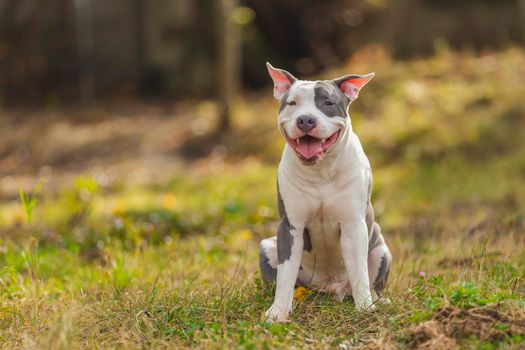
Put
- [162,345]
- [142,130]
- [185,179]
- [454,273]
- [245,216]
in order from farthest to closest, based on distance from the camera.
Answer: [142,130], [185,179], [245,216], [454,273], [162,345]

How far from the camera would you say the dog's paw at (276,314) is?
14.1 ft

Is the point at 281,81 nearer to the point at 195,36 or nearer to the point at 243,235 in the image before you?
the point at 243,235

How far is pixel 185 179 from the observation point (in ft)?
33.3

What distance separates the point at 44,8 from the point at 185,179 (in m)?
6.41

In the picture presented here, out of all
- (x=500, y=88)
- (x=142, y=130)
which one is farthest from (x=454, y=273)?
(x=142, y=130)

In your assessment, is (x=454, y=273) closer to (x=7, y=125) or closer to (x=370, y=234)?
(x=370, y=234)

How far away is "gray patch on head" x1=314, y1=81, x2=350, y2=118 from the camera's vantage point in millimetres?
4281

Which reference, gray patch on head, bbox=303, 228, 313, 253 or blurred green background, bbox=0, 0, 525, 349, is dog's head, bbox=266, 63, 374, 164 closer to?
gray patch on head, bbox=303, 228, 313, 253

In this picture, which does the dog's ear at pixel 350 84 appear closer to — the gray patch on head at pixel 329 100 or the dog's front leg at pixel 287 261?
the gray patch on head at pixel 329 100

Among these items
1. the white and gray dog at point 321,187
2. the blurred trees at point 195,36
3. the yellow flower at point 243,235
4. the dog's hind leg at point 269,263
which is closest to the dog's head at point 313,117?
the white and gray dog at point 321,187

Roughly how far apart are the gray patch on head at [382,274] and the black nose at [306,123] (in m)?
1.05

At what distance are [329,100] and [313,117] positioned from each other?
0.20 meters

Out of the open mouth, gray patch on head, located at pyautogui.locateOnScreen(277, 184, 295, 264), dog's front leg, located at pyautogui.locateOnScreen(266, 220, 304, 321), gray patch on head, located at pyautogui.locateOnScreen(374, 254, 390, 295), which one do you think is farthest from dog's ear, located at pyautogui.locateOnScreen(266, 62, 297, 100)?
gray patch on head, located at pyautogui.locateOnScreen(374, 254, 390, 295)

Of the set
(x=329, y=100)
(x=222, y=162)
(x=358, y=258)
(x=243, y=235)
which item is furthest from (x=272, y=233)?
(x=222, y=162)
